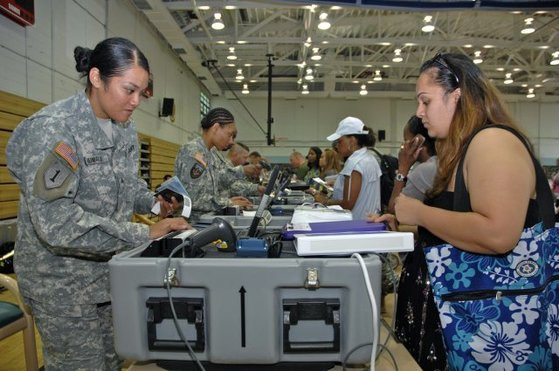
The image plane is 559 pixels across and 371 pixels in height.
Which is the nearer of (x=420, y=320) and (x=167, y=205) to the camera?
(x=420, y=320)

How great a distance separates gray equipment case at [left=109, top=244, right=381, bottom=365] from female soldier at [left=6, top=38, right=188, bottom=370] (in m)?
0.30

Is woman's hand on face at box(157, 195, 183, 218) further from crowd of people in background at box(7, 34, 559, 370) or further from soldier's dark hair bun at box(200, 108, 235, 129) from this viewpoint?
soldier's dark hair bun at box(200, 108, 235, 129)

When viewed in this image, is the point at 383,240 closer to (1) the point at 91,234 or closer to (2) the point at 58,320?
(1) the point at 91,234

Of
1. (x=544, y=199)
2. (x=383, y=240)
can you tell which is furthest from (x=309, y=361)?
(x=544, y=199)

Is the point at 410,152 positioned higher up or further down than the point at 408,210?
higher up

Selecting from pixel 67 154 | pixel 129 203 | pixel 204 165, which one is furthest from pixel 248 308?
pixel 204 165

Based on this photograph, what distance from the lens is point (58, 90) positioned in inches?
198

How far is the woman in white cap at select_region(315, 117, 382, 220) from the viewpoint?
2479 millimetres

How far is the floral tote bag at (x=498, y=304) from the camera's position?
0.90 metres

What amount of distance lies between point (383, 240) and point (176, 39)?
28.9 ft

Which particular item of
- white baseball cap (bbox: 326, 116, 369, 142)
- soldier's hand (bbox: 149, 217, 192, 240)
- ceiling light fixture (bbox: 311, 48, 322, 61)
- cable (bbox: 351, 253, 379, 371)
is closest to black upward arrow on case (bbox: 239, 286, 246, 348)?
cable (bbox: 351, 253, 379, 371)

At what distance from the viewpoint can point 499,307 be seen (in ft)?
2.95

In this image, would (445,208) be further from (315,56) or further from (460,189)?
(315,56)

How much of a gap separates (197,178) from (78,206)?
4.57 feet
